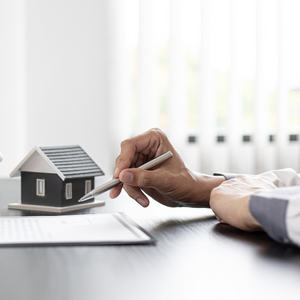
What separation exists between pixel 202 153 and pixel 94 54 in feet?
3.22

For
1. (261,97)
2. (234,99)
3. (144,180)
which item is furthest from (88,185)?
(261,97)

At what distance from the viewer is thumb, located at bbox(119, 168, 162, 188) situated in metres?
0.65

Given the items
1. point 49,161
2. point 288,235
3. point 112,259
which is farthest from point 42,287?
point 49,161

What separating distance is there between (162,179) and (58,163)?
8.3 inches

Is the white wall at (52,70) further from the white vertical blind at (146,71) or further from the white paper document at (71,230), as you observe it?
the white paper document at (71,230)

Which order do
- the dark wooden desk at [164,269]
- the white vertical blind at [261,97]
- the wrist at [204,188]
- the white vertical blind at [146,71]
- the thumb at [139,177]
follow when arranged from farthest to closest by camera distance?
the white vertical blind at [261,97] → the white vertical blind at [146,71] → the wrist at [204,188] → the thumb at [139,177] → the dark wooden desk at [164,269]

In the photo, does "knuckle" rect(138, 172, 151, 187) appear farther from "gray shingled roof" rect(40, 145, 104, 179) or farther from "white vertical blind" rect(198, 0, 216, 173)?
"white vertical blind" rect(198, 0, 216, 173)

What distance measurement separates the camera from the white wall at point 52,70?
2492 millimetres

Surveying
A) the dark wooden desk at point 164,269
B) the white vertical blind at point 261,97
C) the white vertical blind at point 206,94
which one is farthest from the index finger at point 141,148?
the white vertical blind at point 261,97

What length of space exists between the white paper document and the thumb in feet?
0.21

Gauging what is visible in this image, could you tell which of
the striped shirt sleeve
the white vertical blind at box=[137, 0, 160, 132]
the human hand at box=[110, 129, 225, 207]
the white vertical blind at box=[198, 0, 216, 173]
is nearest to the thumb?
the human hand at box=[110, 129, 225, 207]

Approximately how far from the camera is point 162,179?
71 centimetres

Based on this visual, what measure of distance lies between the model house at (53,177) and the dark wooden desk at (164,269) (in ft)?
0.83

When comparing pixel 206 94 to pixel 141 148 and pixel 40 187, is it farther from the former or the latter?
pixel 40 187
